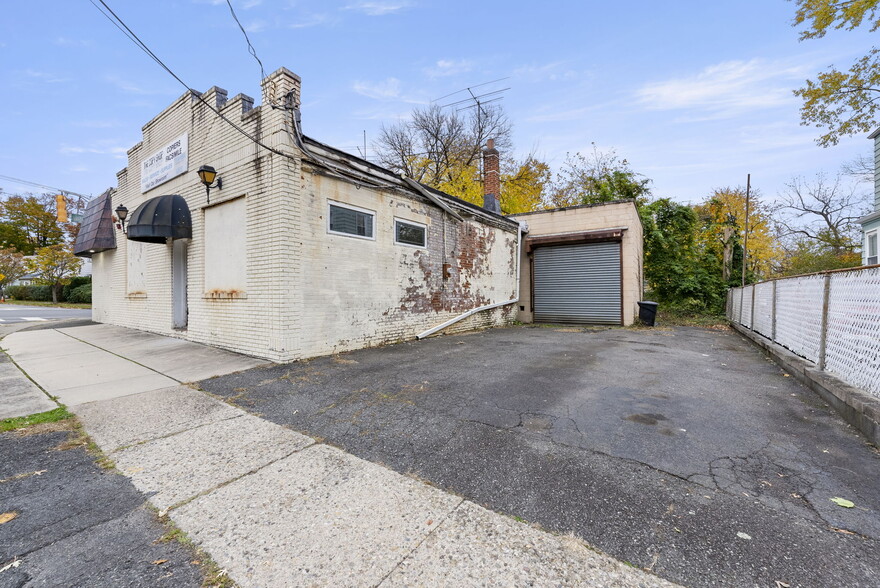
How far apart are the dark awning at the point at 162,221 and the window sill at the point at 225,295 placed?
145 centimetres

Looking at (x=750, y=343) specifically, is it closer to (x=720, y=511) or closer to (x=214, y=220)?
(x=720, y=511)

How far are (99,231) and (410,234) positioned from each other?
1040cm

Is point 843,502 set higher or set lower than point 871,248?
lower

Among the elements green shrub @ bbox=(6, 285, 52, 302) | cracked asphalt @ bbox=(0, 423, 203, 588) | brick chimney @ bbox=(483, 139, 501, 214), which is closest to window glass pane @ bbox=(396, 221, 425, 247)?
brick chimney @ bbox=(483, 139, 501, 214)

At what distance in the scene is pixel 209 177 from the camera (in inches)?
266

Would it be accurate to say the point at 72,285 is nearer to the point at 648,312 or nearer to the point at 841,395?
the point at 648,312

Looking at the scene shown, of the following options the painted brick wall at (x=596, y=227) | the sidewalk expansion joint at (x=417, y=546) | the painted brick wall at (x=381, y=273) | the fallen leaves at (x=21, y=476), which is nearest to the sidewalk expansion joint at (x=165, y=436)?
the fallen leaves at (x=21, y=476)

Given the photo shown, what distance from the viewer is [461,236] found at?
9.96 m

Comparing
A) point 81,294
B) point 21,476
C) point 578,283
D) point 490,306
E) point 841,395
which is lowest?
point 21,476

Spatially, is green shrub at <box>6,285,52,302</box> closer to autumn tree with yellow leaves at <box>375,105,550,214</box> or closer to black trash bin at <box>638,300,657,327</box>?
autumn tree with yellow leaves at <box>375,105,550,214</box>

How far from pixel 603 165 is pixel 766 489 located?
977 inches

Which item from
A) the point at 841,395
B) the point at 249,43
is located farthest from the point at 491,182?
the point at 841,395

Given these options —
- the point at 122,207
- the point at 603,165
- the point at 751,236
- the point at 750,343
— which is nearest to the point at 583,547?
the point at 750,343

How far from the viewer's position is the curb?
2.99 m
